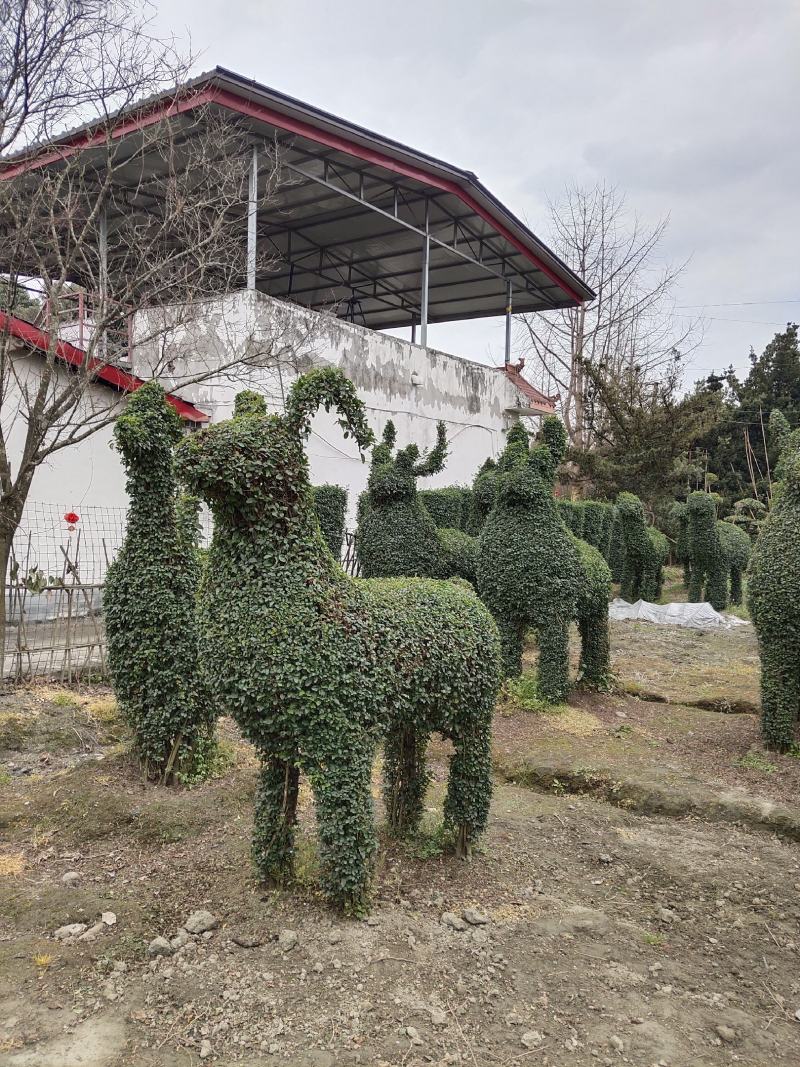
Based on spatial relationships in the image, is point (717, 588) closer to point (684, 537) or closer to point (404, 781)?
point (684, 537)

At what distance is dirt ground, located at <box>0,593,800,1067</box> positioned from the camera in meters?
Answer: 3.02

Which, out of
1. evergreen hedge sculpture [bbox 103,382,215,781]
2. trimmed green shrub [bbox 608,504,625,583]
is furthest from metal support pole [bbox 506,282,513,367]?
evergreen hedge sculpture [bbox 103,382,215,781]

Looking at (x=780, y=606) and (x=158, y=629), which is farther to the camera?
(x=780, y=606)

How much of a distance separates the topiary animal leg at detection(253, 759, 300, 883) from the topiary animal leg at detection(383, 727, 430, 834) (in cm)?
74

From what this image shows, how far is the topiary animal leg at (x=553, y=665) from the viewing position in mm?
7695

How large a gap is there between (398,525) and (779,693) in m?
4.14

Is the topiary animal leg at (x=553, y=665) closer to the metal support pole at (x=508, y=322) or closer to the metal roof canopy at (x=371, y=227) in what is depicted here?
the metal roof canopy at (x=371, y=227)

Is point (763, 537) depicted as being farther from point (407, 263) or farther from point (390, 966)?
point (407, 263)

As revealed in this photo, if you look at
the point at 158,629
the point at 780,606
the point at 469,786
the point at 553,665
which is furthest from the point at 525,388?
the point at 469,786

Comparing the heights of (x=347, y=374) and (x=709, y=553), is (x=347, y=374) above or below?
above

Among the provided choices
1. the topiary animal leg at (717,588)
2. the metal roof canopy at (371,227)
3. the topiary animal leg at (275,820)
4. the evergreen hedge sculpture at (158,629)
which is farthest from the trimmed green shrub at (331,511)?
the topiary animal leg at (717,588)

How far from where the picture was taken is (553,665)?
25.5 ft

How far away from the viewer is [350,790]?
355 cm

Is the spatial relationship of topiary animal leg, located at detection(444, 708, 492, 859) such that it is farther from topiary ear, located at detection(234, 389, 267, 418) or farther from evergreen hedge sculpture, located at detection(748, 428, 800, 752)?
evergreen hedge sculpture, located at detection(748, 428, 800, 752)
